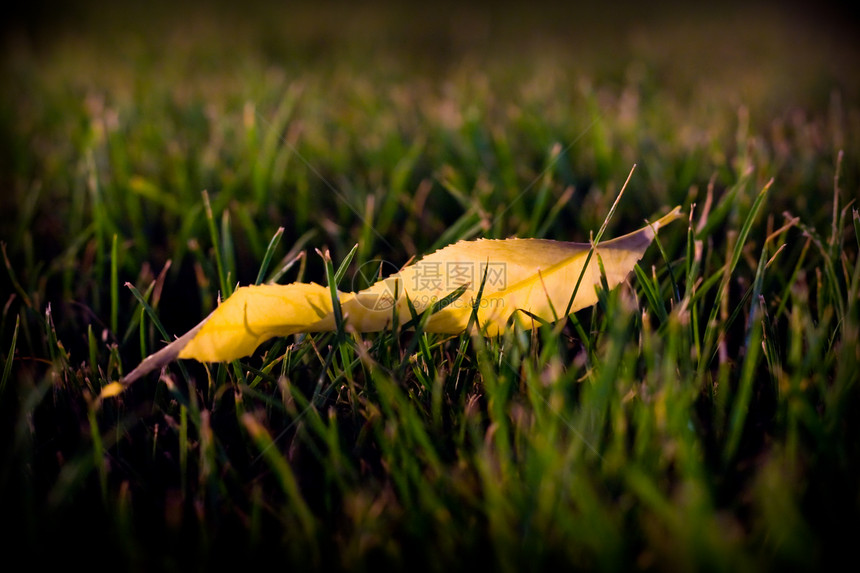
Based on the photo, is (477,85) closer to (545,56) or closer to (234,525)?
(545,56)

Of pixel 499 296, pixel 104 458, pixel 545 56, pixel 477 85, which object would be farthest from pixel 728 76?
pixel 104 458

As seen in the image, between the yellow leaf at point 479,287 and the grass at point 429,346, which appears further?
the yellow leaf at point 479,287

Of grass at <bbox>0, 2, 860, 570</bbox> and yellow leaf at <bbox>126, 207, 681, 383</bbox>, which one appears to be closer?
grass at <bbox>0, 2, 860, 570</bbox>

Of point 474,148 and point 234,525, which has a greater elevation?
point 474,148
